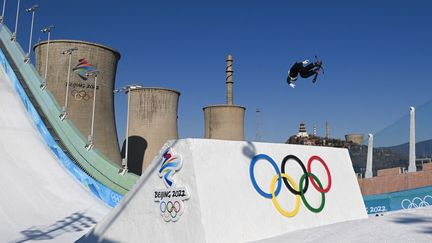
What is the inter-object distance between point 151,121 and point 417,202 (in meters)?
23.2

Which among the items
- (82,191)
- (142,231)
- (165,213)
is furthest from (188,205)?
(82,191)

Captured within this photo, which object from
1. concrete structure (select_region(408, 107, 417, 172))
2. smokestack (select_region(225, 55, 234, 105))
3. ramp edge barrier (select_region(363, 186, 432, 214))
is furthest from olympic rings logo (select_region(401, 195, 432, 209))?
smokestack (select_region(225, 55, 234, 105))

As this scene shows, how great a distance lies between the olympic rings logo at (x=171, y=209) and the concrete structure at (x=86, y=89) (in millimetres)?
20294

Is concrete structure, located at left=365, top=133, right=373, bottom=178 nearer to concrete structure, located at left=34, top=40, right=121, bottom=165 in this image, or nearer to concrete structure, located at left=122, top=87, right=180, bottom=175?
concrete structure, located at left=34, top=40, right=121, bottom=165

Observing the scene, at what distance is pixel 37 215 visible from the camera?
1196 centimetres

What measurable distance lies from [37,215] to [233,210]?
8355 millimetres

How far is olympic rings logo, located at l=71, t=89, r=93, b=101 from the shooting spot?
2675 centimetres

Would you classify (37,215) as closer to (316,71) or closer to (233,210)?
(233,210)

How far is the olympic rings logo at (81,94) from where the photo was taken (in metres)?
26.8

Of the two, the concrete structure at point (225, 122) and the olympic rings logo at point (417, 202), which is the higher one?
the concrete structure at point (225, 122)

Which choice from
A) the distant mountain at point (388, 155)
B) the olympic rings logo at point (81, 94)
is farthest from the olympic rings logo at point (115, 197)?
the olympic rings logo at point (81, 94)

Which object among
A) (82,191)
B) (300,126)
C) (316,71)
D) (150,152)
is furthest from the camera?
(300,126)

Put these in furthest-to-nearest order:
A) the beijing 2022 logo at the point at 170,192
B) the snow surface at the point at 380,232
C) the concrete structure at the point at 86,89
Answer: the concrete structure at the point at 86,89, the beijing 2022 logo at the point at 170,192, the snow surface at the point at 380,232

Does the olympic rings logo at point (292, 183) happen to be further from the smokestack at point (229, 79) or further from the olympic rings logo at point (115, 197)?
the smokestack at point (229, 79)
